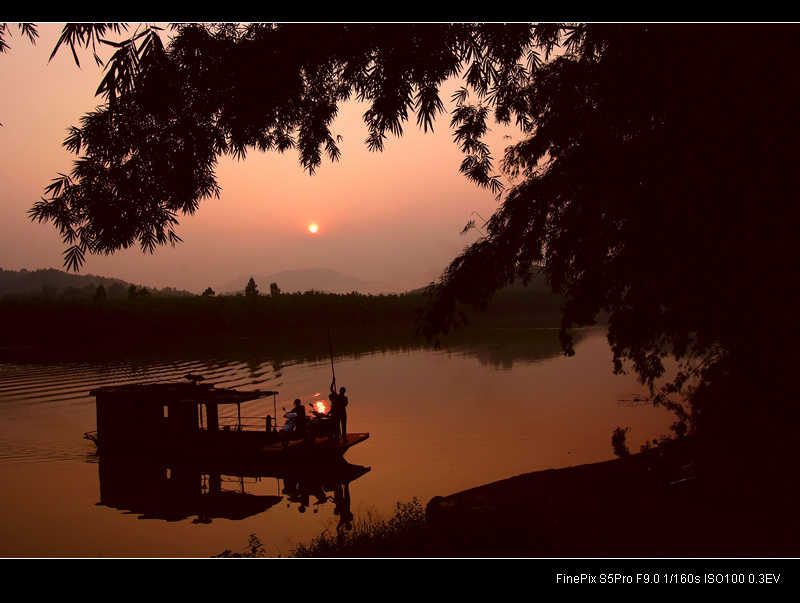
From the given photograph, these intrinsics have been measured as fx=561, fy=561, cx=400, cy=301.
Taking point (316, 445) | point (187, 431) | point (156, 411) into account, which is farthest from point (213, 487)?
point (156, 411)

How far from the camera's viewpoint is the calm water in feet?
42.5

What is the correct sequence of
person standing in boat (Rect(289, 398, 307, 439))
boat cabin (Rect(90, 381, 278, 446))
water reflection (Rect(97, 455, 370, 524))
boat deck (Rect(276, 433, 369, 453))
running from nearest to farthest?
water reflection (Rect(97, 455, 370, 524)) < boat deck (Rect(276, 433, 369, 453)) < person standing in boat (Rect(289, 398, 307, 439)) < boat cabin (Rect(90, 381, 278, 446))

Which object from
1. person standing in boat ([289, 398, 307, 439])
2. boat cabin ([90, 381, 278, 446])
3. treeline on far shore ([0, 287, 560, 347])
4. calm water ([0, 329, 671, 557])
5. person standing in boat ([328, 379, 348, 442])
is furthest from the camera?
treeline on far shore ([0, 287, 560, 347])

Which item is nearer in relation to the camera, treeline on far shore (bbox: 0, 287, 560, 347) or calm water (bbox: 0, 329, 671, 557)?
calm water (bbox: 0, 329, 671, 557)

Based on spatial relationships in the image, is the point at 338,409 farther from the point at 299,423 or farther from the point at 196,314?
the point at 196,314

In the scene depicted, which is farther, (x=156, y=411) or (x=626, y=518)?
(x=156, y=411)

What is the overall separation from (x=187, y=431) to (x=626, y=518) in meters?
14.0

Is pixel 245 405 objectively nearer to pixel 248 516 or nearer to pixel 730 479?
pixel 248 516

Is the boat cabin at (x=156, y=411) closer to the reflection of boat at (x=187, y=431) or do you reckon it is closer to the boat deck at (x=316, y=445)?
the reflection of boat at (x=187, y=431)

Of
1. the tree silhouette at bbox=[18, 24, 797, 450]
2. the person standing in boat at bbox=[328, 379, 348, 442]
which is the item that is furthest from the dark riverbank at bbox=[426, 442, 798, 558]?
the person standing in boat at bbox=[328, 379, 348, 442]

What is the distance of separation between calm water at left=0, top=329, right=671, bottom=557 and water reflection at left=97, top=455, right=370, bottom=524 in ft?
0.26

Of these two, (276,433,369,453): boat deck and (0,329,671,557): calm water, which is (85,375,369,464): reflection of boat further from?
(0,329,671,557): calm water

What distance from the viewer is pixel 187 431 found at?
58.1 ft

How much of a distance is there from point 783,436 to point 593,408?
1785cm
